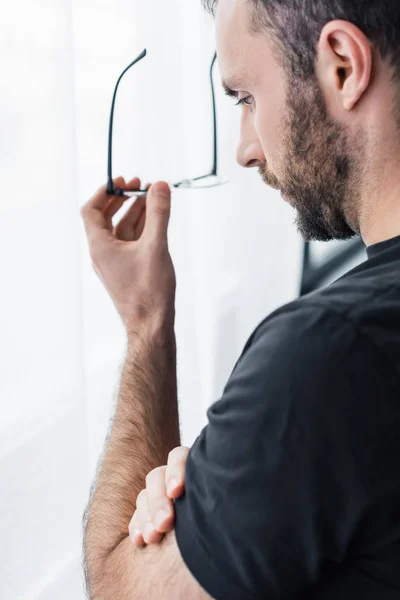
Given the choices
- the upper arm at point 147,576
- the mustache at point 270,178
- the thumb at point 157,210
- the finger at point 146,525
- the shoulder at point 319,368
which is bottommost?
the upper arm at point 147,576

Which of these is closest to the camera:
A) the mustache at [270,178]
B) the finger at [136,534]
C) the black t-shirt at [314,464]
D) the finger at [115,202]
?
the black t-shirt at [314,464]

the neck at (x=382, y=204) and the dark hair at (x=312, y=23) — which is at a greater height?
the dark hair at (x=312, y=23)

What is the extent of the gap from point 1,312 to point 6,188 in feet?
0.45

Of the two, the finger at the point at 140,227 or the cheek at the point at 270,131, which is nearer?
the cheek at the point at 270,131

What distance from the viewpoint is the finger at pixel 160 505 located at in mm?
607

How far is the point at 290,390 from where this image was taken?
53 centimetres

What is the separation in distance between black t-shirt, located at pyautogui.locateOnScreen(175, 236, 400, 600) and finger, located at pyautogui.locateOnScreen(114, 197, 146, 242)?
1.50 feet

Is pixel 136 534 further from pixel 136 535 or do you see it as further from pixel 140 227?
pixel 140 227

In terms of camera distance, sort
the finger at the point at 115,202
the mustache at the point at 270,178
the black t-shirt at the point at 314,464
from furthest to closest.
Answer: the finger at the point at 115,202 < the mustache at the point at 270,178 < the black t-shirt at the point at 314,464

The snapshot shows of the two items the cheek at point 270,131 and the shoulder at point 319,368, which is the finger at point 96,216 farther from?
the shoulder at point 319,368

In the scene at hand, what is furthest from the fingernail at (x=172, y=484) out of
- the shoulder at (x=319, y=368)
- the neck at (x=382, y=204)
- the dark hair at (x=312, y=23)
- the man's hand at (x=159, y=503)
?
the dark hair at (x=312, y=23)

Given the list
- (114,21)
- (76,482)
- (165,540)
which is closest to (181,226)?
(114,21)

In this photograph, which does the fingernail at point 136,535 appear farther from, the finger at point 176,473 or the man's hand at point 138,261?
the man's hand at point 138,261

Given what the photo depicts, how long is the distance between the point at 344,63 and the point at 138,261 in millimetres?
357
